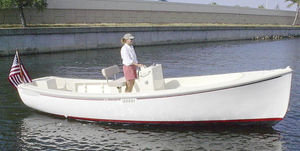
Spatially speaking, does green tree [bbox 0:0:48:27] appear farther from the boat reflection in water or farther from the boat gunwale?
the boat reflection in water

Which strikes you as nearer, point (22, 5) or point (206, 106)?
point (206, 106)

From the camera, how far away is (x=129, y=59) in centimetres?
1088

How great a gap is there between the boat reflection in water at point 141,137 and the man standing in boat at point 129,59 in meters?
1.42

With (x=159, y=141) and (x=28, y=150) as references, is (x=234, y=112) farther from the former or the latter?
(x=28, y=150)

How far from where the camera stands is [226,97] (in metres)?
9.72

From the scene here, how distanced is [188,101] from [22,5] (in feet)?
104

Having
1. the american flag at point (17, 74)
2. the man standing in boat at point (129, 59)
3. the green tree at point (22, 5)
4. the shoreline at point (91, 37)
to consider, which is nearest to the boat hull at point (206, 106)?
the man standing in boat at point (129, 59)

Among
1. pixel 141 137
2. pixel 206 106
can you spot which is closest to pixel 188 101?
pixel 206 106

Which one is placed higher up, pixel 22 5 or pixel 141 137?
pixel 22 5

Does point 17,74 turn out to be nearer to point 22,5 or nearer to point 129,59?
point 129,59

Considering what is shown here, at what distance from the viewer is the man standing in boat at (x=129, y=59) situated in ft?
35.5

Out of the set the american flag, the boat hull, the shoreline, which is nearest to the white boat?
the boat hull

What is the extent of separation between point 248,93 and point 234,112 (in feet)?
2.44

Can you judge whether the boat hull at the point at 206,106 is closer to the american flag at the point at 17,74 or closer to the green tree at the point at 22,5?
the american flag at the point at 17,74
